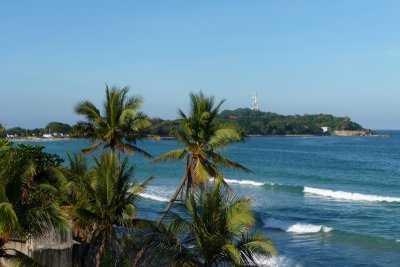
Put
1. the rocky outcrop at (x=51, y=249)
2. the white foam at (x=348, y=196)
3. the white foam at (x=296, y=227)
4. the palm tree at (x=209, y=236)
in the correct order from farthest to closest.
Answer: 1. the white foam at (x=348, y=196)
2. the white foam at (x=296, y=227)
3. the rocky outcrop at (x=51, y=249)
4. the palm tree at (x=209, y=236)

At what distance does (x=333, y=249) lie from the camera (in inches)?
997

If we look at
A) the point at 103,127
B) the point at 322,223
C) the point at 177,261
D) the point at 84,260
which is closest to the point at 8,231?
the point at 177,261

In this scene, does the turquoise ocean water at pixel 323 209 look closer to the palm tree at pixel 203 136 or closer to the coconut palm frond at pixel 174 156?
the coconut palm frond at pixel 174 156

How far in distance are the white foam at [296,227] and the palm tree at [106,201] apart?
19.6 m

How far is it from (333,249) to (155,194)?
69.1 feet

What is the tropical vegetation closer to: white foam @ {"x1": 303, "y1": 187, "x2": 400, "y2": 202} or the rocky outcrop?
the rocky outcrop

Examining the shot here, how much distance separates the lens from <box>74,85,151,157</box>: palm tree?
18480mm

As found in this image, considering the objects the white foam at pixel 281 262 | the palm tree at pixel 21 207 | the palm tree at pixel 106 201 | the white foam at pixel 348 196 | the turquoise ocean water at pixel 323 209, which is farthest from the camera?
the white foam at pixel 348 196

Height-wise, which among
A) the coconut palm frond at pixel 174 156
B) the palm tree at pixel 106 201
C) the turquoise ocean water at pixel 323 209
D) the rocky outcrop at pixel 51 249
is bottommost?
the turquoise ocean water at pixel 323 209

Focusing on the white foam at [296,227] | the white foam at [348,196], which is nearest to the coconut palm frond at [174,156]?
the white foam at [296,227]

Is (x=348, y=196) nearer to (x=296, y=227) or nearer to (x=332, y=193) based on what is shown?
(x=332, y=193)

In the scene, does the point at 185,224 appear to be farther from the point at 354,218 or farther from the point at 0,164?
the point at 354,218

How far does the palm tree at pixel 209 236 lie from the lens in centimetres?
1018

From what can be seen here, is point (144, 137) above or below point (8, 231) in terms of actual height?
above
